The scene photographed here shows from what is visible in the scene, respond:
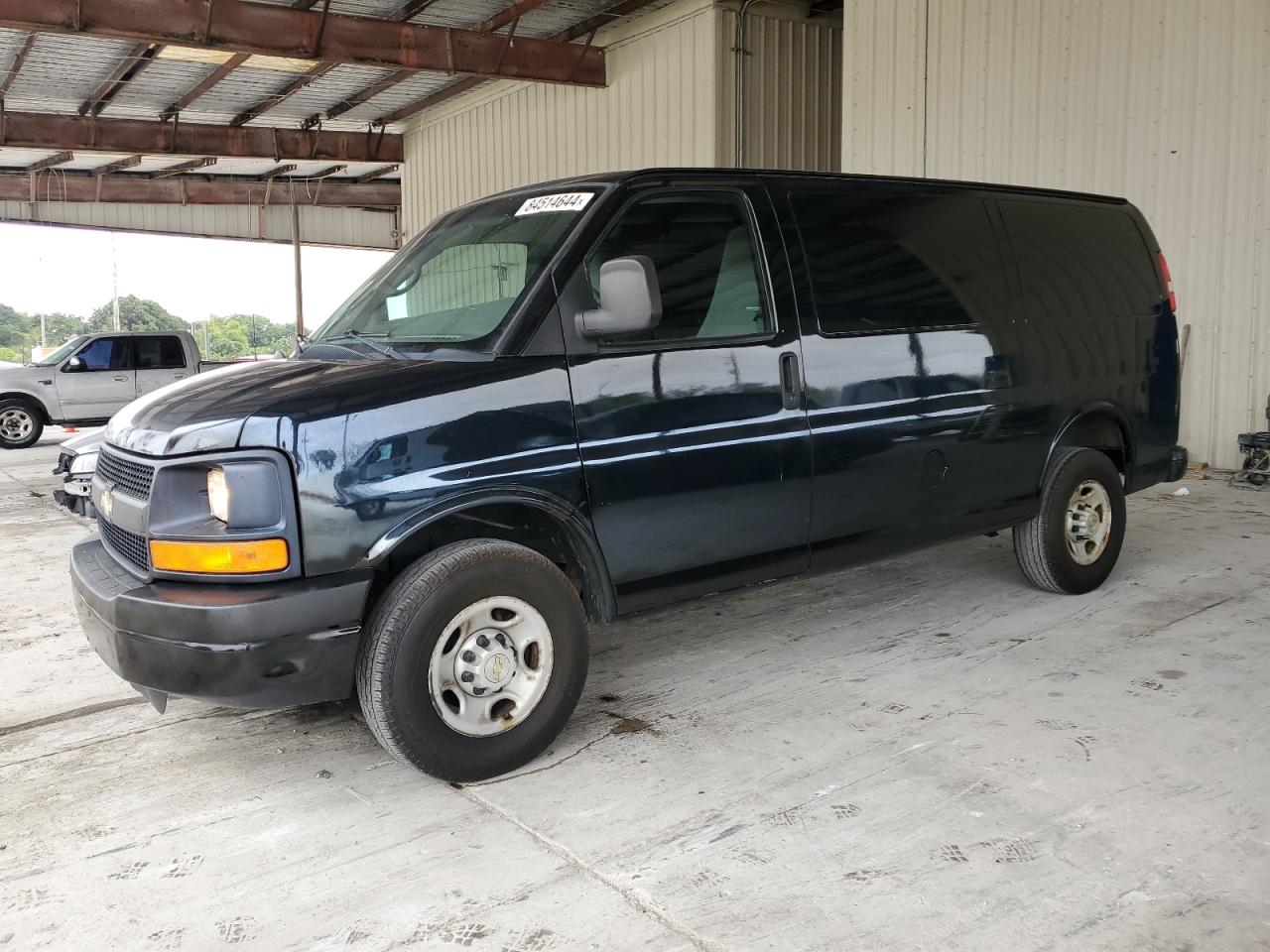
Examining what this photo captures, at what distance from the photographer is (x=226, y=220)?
27297 millimetres

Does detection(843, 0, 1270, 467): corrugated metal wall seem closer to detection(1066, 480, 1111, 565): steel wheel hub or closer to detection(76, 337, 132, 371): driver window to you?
detection(1066, 480, 1111, 565): steel wheel hub

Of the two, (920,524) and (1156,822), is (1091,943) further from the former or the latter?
(920,524)

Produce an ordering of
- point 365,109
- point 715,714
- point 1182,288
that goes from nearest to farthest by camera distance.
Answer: point 715,714 → point 1182,288 → point 365,109

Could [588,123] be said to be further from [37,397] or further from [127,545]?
[127,545]

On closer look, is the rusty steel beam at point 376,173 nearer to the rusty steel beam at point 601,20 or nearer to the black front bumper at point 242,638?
the rusty steel beam at point 601,20

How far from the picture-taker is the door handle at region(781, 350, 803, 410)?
12.7ft

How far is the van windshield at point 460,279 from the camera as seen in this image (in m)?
3.55

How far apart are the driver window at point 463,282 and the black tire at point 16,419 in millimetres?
13609

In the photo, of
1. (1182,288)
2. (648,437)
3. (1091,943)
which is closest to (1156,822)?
(1091,943)

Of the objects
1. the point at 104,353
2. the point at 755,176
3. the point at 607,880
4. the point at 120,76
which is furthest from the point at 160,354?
the point at 607,880

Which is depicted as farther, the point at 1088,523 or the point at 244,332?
the point at 244,332

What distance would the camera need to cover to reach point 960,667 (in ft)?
14.2

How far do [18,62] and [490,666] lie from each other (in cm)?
1454

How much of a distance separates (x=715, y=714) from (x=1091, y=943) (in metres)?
1.64
